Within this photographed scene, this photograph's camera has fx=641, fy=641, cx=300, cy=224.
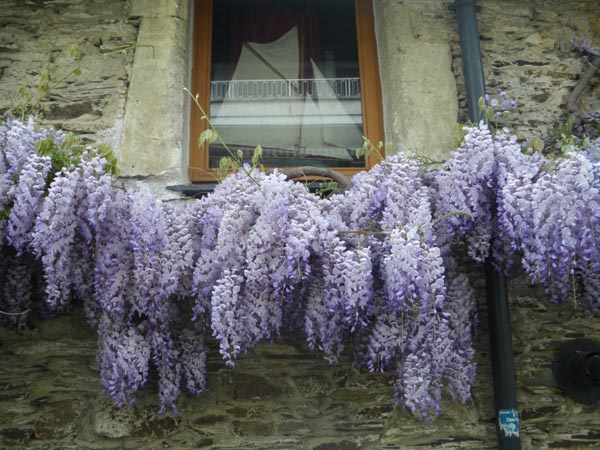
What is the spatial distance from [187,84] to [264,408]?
1.79 meters

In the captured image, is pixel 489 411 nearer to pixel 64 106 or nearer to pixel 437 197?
pixel 437 197

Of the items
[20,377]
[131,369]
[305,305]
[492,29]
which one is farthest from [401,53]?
[20,377]

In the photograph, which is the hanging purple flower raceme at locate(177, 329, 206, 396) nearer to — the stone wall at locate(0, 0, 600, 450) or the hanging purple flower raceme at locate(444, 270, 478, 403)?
the stone wall at locate(0, 0, 600, 450)

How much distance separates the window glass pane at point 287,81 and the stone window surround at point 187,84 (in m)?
0.20

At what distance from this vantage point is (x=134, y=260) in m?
2.50

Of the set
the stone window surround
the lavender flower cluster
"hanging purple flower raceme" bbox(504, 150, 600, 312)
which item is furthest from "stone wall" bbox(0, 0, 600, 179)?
"hanging purple flower raceme" bbox(504, 150, 600, 312)

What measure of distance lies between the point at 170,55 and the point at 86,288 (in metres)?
1.45

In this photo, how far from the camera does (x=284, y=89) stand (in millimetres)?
3693

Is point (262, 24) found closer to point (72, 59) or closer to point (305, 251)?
point (72, 59)

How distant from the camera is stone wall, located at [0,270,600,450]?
285 cm

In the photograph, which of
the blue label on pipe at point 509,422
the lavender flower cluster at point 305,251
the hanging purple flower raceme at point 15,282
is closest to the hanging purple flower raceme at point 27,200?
the lavender flower cluster at point 305,251

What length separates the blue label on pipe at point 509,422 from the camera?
2.79 m

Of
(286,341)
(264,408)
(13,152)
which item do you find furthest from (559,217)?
(13,152)

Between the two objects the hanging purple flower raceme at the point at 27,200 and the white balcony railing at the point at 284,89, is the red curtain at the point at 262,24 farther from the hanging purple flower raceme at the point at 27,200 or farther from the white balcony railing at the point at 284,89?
the hanging purple flower raceme at the point at 27,200
